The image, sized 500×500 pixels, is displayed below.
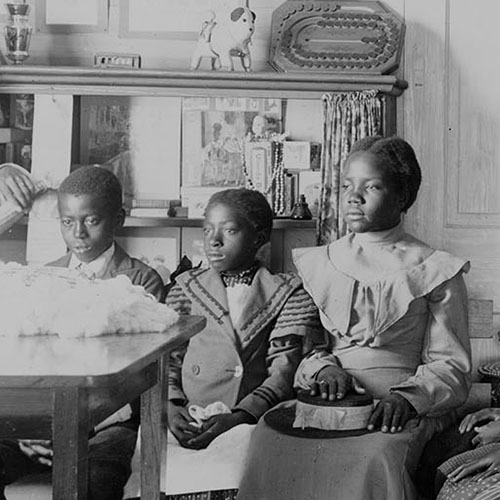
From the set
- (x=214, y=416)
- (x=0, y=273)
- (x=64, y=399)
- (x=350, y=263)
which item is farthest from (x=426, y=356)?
(x=64, y=399)

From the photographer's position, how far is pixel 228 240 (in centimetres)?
336

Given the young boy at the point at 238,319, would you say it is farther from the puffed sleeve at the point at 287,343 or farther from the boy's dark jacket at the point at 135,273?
the boy's dark jacket at the point at 135,273

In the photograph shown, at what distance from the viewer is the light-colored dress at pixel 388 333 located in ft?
9.26

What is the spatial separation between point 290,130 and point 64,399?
104 inches

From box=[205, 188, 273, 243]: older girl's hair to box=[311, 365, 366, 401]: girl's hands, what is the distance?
2.14ft

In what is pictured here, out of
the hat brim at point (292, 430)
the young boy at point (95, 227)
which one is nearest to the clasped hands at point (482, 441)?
the hat brim at point (292, 430)

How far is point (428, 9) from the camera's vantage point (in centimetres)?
401

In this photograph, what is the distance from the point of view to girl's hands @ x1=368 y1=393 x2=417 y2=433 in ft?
9.29

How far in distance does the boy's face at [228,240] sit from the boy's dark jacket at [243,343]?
0.06 metres

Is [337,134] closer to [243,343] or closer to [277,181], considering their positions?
[277,181]

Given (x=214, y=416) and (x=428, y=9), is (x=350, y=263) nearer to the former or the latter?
(x=214, y=416)

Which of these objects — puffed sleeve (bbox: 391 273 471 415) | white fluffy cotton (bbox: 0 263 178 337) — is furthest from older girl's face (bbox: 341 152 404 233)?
white fluffy cotton (bbox: 0 263 178 337)

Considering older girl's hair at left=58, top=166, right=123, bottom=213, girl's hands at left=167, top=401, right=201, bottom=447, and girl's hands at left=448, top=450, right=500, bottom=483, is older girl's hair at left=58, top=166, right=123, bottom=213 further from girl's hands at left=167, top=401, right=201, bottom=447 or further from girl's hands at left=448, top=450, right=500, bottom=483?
girl's hands at left=448, top=450, right=500, bottom=483

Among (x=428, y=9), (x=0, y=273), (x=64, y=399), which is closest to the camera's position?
(x=64, y=399)
